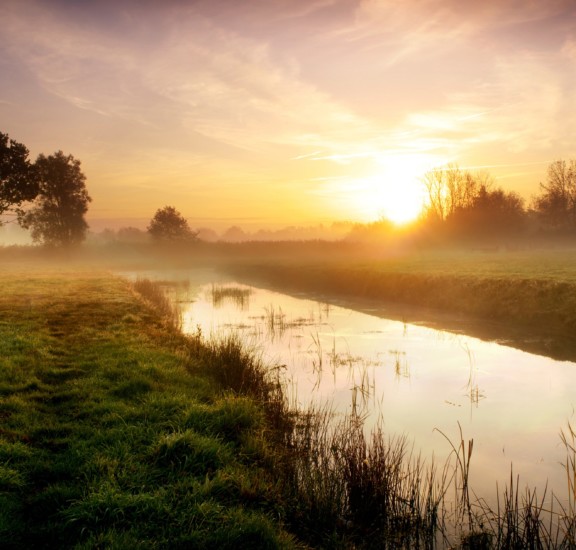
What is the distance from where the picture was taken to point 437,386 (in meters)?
12.5

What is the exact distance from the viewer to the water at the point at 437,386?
329 inches

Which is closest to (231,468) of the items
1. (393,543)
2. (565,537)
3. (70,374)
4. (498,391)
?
(393,543)

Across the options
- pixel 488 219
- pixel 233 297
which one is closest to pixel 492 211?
pixel 488 219

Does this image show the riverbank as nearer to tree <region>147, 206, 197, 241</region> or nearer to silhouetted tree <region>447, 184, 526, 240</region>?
silhouetted tree <region>447, 184, 526, 240</region>

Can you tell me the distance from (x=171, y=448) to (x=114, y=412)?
73.5 inches

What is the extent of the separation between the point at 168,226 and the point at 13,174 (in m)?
76.5

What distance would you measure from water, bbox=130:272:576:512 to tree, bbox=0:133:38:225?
46.5 feet

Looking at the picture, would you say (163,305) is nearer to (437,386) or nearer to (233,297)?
(233,297)

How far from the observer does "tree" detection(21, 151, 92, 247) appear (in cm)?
6769

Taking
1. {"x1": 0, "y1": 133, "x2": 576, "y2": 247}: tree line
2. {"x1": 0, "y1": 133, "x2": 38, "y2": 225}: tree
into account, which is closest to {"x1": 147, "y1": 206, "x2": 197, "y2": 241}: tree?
{"x1": 0, "y1": 133, "x2": 576, "y2": 247}: tree line

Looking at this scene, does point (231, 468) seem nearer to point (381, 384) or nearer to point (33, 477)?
point (33, 477)

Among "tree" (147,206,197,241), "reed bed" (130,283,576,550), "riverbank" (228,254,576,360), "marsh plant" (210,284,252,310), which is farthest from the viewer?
"tree" (147,206,197,241)

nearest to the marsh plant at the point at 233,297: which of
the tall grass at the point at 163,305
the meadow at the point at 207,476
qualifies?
the tall grass at the point at 163,305

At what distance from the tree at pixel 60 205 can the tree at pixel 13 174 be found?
43492 mm
